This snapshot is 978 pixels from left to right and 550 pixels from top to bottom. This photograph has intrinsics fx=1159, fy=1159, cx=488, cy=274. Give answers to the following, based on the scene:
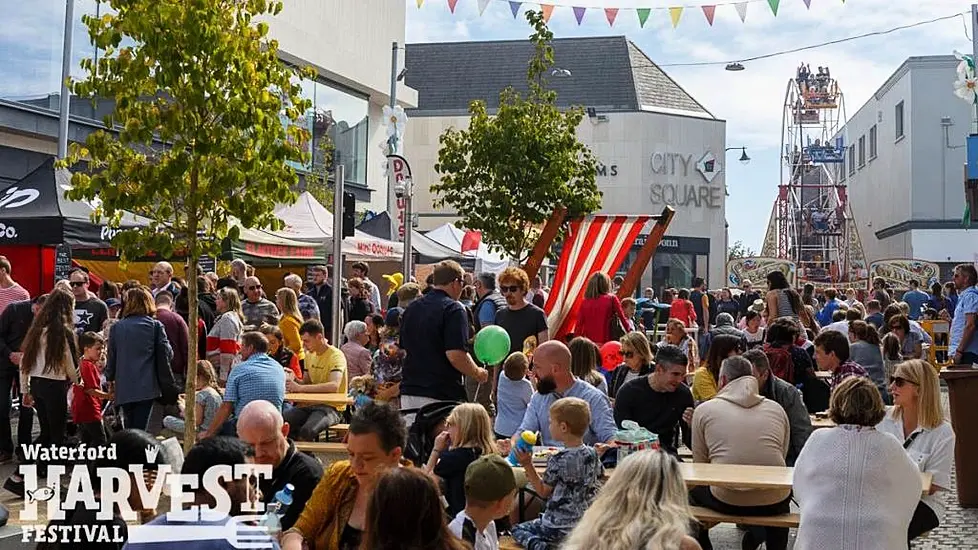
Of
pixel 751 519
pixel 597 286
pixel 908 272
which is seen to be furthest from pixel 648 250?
pixel 908 272

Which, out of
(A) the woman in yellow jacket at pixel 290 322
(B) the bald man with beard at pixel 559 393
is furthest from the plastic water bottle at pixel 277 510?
(A) the woman in yellow jacket at pixel 290 322

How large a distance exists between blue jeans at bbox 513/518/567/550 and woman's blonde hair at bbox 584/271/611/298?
6.37 metres

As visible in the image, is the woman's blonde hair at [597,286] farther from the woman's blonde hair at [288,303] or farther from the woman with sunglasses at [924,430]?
the woman with sunglasses at [924,430]

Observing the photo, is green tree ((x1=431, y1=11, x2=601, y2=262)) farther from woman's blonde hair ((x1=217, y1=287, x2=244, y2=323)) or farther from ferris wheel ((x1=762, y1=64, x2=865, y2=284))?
ferris wheel ((x1=762, y1=64, x2=865, y2=284))

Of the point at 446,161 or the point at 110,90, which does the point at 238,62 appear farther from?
the point at 446,161

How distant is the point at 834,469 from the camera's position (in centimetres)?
531

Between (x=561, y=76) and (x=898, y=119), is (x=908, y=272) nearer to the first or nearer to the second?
(x=898, y=119)

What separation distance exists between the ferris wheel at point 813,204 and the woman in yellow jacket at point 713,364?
54.8 m

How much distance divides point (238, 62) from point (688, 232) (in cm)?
4919

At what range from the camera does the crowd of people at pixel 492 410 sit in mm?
4883

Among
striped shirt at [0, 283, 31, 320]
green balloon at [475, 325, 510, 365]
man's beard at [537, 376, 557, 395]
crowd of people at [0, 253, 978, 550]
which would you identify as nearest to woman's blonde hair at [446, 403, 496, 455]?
crowd of people at [0, 253, 978, 550]

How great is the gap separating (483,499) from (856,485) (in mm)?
1725

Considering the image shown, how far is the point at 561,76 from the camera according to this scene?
60.7m

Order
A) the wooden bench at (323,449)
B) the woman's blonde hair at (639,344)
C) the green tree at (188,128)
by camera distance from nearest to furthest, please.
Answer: the green tree at (188,128), the wooden bench at (323,449), the woman's blonde hair at (639,344)
